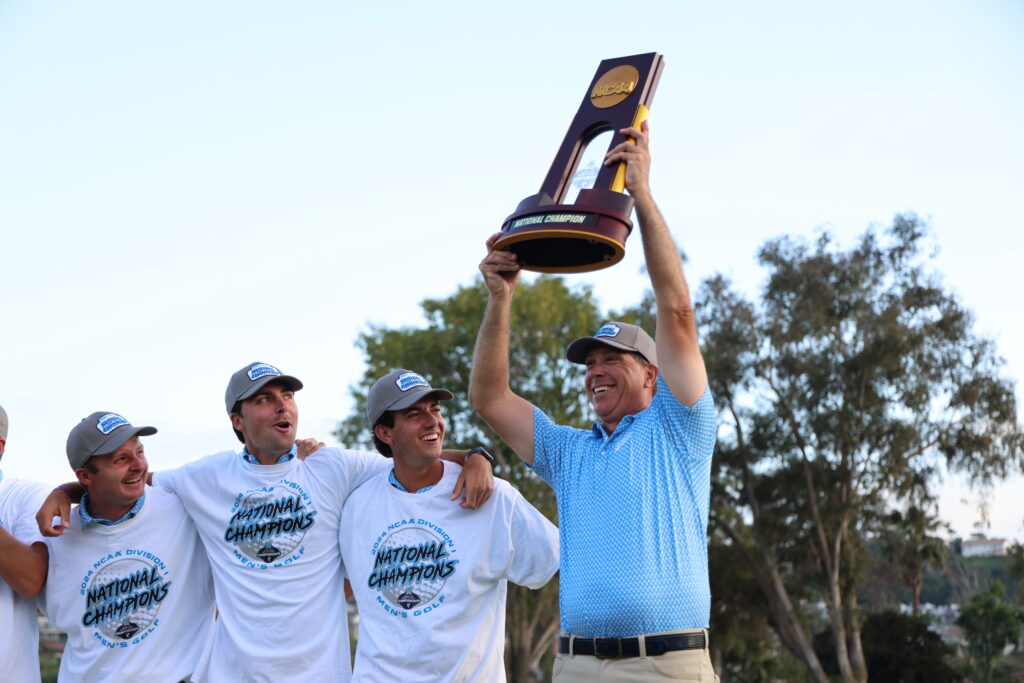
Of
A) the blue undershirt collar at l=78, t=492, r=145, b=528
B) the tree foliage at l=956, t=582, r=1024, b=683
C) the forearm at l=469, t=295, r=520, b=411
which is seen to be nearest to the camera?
the forearm at l=469, t=295, r=520, b=411

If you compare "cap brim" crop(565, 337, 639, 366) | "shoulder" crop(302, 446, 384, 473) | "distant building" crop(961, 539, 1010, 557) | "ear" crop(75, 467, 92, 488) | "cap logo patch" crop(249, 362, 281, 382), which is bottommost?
"ear" crop(75, 467, 92, 488)

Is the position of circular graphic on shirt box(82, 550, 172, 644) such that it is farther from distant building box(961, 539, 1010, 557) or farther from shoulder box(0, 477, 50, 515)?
distant building box(961, 539, 1010, 557)

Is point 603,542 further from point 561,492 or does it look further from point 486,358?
point 486,358

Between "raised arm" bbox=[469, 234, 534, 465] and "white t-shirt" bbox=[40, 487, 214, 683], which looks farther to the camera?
"white t-shirt" bbox=[40, 487, 214, 683]

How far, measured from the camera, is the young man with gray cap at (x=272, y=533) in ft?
17.4

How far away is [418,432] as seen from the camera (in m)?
5.36

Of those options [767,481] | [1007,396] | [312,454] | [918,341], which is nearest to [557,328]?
[767,481]

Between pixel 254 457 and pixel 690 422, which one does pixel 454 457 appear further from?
pixel 690 422

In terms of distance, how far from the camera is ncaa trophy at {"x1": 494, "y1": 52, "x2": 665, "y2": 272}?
4.02 m

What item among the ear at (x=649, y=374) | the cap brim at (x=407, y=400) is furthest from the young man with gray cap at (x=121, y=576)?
the ear at (x=649, y=374)

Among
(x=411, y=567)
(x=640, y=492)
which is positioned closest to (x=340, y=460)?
(x=411, y=567)

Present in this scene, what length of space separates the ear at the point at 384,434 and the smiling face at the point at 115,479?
4.35 ft

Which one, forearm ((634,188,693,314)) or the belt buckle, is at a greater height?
forearm ((634,188,693,314))

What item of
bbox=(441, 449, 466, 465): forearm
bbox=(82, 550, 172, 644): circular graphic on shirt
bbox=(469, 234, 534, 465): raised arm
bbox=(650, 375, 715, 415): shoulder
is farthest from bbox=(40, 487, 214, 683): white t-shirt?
bbox=(650, 375, 715, 415): shoulder
